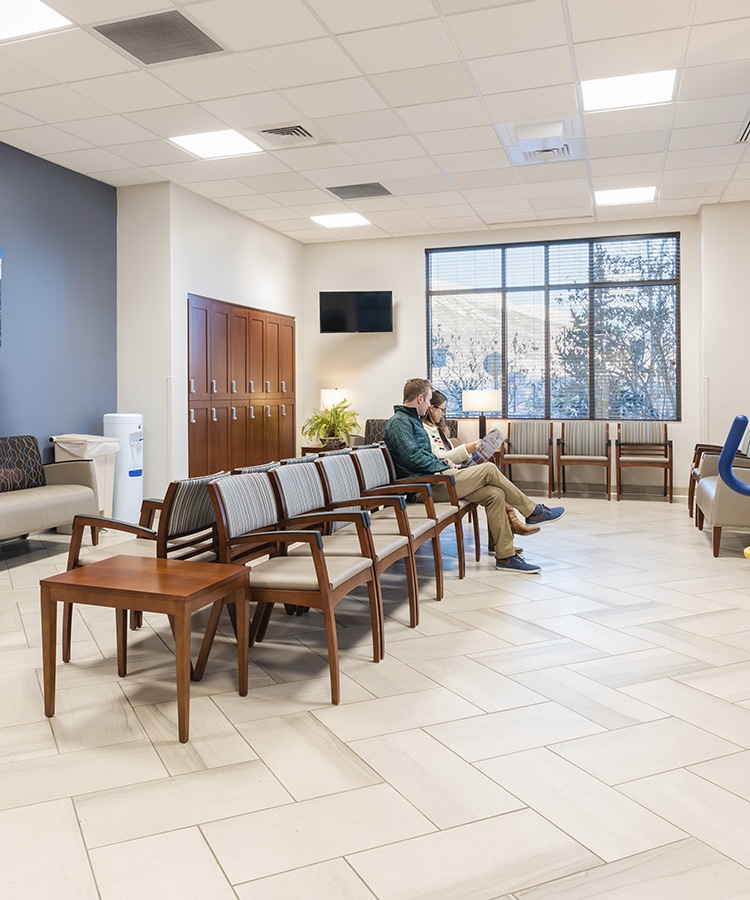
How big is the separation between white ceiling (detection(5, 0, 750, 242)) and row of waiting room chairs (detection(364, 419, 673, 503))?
101 inches

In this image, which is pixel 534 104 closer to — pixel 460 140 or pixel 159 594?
pixel 460 140

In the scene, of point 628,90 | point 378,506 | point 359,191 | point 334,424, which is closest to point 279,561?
point 378,506

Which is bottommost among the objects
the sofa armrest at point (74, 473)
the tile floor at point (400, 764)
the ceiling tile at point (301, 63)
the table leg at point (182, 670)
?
the tile floor at point (400, 764)

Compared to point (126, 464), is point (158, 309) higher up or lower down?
higher up

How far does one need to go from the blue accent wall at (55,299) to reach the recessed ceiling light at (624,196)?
494 cm

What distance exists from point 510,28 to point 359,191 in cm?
352

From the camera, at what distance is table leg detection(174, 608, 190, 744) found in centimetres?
248

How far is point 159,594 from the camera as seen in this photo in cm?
254

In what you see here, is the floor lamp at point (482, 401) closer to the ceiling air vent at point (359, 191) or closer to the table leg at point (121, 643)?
the ceiling air vent at point (359, 191)

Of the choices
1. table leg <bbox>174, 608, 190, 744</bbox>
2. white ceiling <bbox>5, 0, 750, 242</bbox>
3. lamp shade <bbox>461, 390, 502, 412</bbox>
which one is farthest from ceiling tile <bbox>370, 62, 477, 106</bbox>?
lamp shade <bbox>461, 390, 502, 412</bbox>

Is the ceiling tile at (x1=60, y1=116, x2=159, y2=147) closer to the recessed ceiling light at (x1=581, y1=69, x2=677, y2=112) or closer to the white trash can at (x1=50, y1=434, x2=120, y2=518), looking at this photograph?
the white trash can at (x1=50, y1=434, x2=120, y2=518)

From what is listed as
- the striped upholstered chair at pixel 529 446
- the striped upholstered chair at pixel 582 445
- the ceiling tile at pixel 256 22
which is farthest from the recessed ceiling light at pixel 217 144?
the striped upholstered chair at pixel 582 445

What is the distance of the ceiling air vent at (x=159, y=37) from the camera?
408cm

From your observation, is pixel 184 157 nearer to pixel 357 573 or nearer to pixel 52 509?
pixel 52 509
